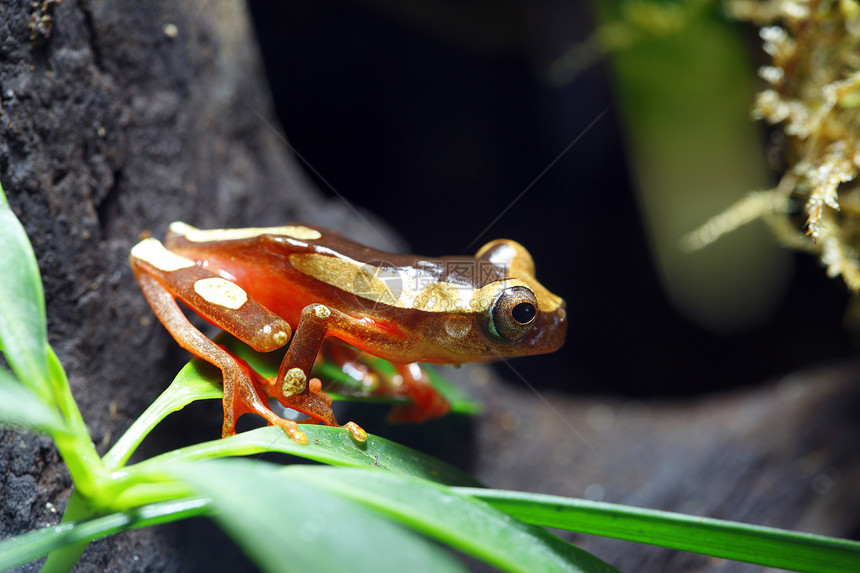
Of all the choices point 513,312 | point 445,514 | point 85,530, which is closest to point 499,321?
point 513,312

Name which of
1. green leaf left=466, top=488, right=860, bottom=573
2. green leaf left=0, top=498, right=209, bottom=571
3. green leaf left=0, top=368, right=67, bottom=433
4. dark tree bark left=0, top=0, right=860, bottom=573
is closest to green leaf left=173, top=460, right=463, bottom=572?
green leaf left=0, top=368, right=67, bottom=433

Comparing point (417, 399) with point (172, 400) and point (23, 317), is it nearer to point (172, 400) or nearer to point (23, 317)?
point (172, 400)

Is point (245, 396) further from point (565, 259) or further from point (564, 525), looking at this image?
point (565, 259)

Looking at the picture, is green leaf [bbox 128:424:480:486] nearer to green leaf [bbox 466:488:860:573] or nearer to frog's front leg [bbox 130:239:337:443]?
frog's front leg [bbox 130:239:337:443]

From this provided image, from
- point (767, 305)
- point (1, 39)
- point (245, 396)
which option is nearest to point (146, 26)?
point (1, 39)

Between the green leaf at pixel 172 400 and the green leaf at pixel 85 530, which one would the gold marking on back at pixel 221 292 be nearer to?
→ the green leaf at pixel 172 400

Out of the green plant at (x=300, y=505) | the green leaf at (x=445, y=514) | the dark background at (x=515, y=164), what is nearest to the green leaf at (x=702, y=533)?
the green plant at (x=300, y=505)
